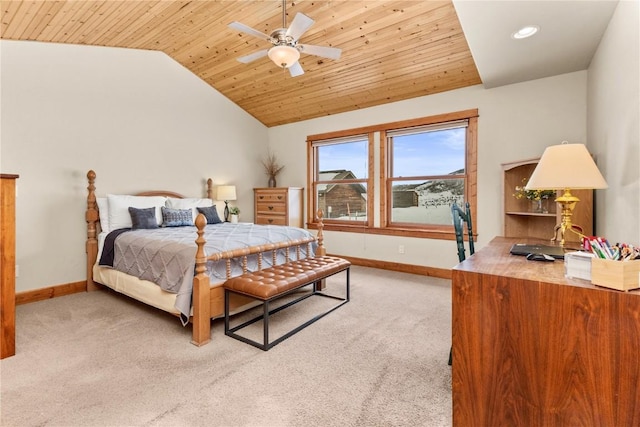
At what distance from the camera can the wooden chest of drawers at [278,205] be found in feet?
17.6

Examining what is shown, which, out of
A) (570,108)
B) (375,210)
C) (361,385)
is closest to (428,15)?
(570,108)

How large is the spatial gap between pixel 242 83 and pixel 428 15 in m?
2.88

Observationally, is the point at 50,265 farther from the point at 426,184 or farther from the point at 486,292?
the point at 426,184

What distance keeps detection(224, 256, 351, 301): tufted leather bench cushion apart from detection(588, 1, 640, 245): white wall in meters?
2.10

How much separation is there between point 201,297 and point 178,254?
0.47 m

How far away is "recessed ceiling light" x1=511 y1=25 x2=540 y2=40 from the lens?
2.43m

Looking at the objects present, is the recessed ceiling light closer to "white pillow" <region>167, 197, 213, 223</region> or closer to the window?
the window

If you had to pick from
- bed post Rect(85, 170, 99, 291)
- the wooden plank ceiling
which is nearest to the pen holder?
the wooden plank ceiling

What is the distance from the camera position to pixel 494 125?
152 inches

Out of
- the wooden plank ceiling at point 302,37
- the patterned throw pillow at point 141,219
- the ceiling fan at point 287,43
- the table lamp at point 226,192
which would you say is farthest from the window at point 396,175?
the patterned throw pillow at point 141,219

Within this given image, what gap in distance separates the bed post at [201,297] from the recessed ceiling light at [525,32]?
112 inches

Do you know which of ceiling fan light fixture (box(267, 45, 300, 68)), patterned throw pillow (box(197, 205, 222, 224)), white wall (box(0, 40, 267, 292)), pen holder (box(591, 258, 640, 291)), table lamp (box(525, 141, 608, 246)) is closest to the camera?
pen holder (box(591, 258, 640, 291))

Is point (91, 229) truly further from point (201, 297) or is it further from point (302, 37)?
point (302, 37)

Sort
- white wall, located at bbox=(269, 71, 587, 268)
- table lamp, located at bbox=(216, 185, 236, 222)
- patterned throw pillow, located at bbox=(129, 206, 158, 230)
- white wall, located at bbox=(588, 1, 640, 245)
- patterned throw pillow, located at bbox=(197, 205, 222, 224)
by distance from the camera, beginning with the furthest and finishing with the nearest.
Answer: table lamp, located at bbox=(216, 185, 236, 222) → patterned throw pillow, located at bbox=(197, 205, 222, 224) → patterned throw pillow, located at bbox=(129, 206, 158, 230) → white wall, located at bbox=(269, 71, 587, 268) → white wall, located at bbox=(588, 1, 640, 245)
